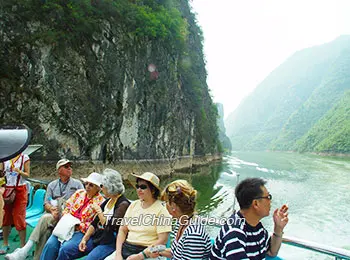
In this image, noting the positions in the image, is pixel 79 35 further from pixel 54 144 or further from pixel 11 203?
pixel 11 203

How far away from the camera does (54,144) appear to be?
15422 mm

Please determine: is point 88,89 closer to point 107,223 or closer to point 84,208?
point 84,208

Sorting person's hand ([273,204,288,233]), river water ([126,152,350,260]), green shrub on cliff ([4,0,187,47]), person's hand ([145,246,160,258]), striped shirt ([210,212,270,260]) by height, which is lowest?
river water ([126,152,350,260])

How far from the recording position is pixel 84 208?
321 centimetres

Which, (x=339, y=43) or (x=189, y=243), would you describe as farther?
(x=339, y=43)

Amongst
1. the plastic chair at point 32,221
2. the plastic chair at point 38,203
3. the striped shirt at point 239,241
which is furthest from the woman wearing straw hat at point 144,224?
the plastic chair at point 38,203

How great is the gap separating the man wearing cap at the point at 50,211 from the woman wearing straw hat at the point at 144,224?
1.13 meters

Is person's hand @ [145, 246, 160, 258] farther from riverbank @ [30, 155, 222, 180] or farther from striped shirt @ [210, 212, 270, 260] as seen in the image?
riverbank @ [30, 155, 222, 180]

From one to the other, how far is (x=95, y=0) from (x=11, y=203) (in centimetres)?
1623

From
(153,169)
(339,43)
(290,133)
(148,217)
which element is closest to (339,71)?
(290,133)

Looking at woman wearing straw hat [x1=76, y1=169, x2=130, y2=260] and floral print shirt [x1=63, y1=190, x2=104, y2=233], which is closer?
woman wearing straw hat [x1=76, y1=169, x2=130, y2=260]

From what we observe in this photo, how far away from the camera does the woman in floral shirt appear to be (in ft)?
9.53

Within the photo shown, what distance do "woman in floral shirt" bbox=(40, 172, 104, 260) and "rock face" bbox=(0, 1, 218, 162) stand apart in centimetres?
1323

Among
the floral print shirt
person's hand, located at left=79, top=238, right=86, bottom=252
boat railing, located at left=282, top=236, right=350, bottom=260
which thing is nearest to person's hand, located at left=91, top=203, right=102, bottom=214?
the floral print shirt
